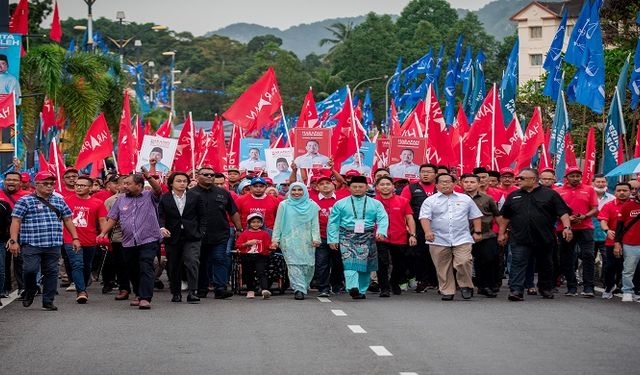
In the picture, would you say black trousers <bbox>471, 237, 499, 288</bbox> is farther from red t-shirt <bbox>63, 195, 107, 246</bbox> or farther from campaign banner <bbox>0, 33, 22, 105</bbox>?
campaign banner <bbox>0, 33, 22, 105</bbox>

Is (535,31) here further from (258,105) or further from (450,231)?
(450,231)

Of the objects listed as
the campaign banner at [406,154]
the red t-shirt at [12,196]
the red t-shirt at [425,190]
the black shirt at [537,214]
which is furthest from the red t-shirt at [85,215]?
the campaign banner at [406,154]

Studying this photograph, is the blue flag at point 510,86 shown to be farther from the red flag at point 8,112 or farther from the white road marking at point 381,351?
the white road marking at point 381,351

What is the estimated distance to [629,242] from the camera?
18.5m

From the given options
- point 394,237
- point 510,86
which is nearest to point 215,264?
point 394,237

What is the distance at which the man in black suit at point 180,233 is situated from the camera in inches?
723

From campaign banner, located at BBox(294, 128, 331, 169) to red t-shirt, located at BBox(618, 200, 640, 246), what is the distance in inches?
256

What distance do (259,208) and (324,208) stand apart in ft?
3.03

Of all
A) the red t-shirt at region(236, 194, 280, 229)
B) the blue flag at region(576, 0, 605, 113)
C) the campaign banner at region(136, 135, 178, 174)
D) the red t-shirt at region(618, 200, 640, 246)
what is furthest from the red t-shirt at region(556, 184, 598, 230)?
the campaign banner at region(136, 135, 178, 174)

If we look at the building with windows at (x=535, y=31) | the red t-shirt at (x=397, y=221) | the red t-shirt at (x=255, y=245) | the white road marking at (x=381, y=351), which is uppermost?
the building with windows at (x=535, y=31)

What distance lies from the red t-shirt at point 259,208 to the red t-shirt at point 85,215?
6.27 ft

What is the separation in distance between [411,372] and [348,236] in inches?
315

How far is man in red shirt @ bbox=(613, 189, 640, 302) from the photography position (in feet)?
60.3

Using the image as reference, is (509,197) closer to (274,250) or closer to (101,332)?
(274,250)
